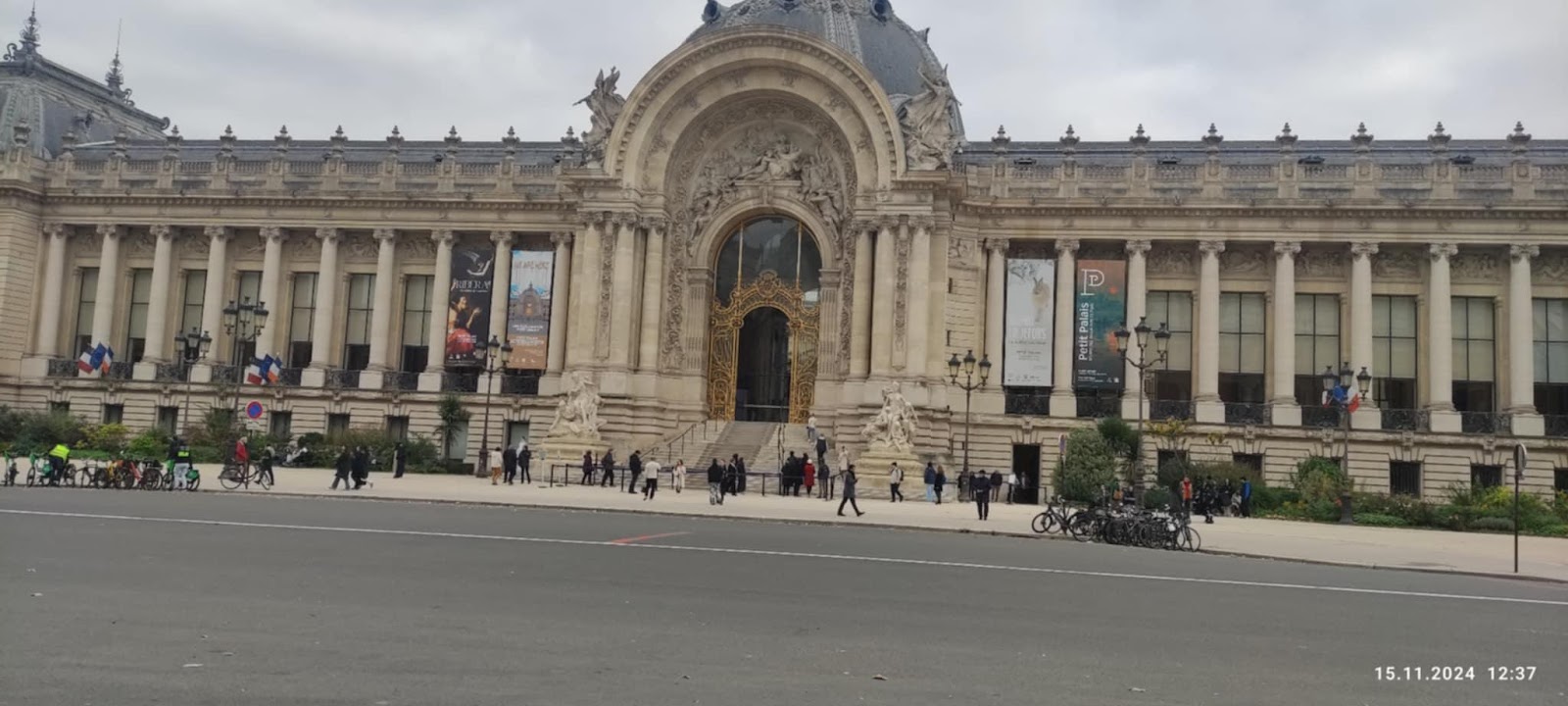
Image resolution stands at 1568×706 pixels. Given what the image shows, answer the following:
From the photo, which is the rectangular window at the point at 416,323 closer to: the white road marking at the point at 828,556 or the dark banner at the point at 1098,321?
the dark banner at the point at 1098,321

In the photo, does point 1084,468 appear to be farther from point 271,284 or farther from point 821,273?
point 271,284

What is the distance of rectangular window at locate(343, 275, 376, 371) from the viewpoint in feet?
171

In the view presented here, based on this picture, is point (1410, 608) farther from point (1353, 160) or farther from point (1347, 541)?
point (1353, 160)

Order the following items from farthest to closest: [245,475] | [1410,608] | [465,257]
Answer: [465,257] < [245,475] < [1410,608]

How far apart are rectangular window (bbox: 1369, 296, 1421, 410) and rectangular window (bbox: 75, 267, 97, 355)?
55.4 meters

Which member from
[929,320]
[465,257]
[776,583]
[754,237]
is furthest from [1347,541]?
[465,257]

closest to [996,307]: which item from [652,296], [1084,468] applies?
[1084,468]

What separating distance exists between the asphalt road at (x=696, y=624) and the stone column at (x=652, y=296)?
85.0ft

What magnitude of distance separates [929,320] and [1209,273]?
11.3 metres

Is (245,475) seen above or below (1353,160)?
below

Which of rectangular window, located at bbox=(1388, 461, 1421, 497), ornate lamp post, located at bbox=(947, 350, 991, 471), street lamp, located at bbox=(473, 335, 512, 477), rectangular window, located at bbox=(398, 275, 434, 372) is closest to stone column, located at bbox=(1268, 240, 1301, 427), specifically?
rectangular window, located at bbox=(1388, 461, 1421, 497)

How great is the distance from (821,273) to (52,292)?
35.5m

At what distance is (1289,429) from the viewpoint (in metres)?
43.2

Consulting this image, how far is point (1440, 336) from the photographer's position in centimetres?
4275
